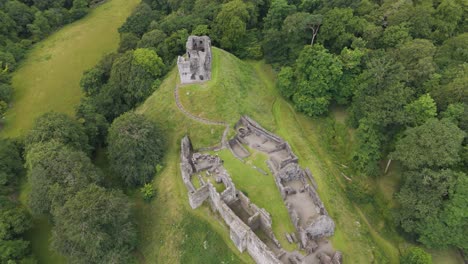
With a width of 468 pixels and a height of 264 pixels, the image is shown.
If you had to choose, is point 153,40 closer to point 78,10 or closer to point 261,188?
point 261,188

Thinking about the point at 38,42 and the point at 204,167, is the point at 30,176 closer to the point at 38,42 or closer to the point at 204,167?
the point at 204,167

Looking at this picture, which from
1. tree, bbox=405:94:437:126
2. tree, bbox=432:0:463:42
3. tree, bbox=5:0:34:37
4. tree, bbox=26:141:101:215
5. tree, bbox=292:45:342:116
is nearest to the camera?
tree, bbox=26:141:101:215

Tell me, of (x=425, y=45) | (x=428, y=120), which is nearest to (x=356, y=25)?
(x=425, y=45)

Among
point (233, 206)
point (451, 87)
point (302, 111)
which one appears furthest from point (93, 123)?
point (451, 87)

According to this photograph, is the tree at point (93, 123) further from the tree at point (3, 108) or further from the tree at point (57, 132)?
the tree at point (3, 108)

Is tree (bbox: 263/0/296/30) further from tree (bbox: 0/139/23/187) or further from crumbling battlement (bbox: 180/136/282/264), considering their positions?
tree (bbox: 0/139/23/187)

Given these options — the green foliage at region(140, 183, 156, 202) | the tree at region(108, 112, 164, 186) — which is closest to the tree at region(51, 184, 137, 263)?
the green foliage at region(140, 183, 156, 202)

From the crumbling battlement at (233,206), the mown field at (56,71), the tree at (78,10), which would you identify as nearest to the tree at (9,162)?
the mown field at (56,71)
